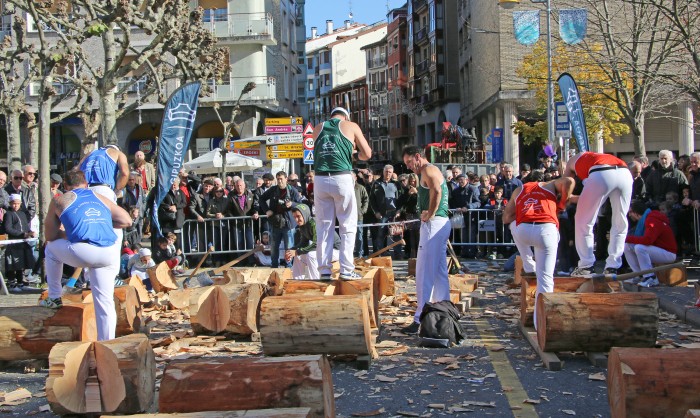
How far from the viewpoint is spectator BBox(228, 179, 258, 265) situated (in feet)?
63.1

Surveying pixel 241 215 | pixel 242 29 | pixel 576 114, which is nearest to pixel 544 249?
pixel 576 114

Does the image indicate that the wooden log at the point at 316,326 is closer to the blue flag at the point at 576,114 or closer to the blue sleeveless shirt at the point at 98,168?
the blue sleeveless shirt at the point at 98,168

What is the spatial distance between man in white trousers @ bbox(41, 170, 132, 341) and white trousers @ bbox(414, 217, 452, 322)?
327 cm

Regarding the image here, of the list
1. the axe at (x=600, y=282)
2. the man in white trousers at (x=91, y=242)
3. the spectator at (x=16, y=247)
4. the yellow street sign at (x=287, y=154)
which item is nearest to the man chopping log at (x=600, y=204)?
the axe at (x=600, y=282)

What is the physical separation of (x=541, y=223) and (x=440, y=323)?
1481mm

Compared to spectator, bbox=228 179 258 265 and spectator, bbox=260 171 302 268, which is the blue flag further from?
spectator, bbox=228 179 258 265

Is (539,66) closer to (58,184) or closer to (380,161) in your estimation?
(58,184)

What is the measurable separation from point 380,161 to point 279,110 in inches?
1833

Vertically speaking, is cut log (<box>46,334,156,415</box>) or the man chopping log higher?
the man chopping log

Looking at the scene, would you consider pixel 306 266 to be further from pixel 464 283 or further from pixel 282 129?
pixel 282 129

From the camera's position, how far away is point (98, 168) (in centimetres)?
1067

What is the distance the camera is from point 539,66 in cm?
3875

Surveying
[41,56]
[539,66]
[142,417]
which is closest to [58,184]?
[41,56]

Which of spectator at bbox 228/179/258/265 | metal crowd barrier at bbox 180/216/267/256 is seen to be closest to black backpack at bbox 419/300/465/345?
spectator at bbox 228/179/258/265
